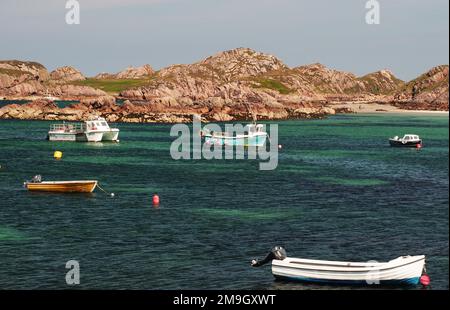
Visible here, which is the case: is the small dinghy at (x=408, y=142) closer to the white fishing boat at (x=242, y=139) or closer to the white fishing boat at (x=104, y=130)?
the white fishing boat at (x=242, y=139)

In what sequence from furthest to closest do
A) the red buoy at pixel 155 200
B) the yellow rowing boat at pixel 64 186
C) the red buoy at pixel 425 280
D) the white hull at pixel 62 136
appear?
the white hull at pixel 62 136 → the yellow rowing boat at pixel 64 186 → the red buoy at pixel 155 200 → the red buoy at pixel 425 280

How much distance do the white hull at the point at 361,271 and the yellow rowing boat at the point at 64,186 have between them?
125 ft

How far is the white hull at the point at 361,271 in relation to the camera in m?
42.4

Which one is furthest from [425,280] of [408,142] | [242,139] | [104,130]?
[104,130]

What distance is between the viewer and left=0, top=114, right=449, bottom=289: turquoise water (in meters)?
46.5

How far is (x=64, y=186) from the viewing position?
76.6 m

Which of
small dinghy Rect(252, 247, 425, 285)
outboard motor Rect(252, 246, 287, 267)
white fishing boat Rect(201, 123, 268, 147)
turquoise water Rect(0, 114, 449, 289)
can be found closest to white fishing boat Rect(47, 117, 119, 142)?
white fishing boat Rect(201, 123, 268, 147)

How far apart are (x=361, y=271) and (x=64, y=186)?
141 feet

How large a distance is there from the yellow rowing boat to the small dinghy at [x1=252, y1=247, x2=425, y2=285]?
38.0m

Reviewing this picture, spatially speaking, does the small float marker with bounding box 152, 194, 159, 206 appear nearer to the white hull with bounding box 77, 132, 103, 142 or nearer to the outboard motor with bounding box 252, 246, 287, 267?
the outboard motor with bounding box 252, 246, 287, 267

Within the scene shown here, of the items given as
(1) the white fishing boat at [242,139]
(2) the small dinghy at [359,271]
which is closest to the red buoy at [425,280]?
(2) the small dinghy at [359,271]

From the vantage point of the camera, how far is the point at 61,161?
111 metres

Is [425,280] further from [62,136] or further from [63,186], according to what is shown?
[62,136]
